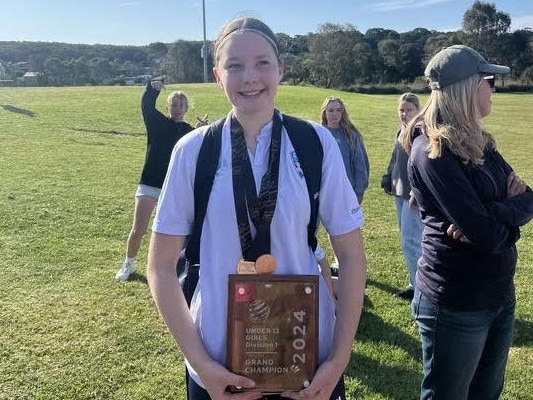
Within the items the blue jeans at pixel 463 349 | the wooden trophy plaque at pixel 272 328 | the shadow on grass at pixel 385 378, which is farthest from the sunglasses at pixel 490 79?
the shadow on grass at pixel 385 378

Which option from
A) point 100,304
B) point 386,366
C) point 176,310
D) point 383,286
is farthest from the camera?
point 383,286

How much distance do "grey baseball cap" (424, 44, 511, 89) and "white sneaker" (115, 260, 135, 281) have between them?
14.1 feet

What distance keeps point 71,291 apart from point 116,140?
42.9 ft

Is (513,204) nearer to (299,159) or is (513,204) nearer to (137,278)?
(299,159)

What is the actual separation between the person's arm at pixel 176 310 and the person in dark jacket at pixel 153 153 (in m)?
4.00

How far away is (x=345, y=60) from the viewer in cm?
6744

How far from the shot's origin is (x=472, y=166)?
2.40 metres

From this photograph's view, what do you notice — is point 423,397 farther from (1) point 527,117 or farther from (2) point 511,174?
(1) point 527,117

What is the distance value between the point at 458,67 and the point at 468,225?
0.72 m

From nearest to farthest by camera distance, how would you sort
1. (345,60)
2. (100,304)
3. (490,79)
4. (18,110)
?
(490,79)
(100,304)
(18,110)
(345,60)

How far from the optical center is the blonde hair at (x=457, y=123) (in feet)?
7.83

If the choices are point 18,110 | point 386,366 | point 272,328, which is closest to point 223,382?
point 272,328

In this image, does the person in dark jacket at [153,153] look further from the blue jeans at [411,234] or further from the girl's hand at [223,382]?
the girl's hand at [223,382]

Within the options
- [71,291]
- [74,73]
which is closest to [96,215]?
[71,291]
